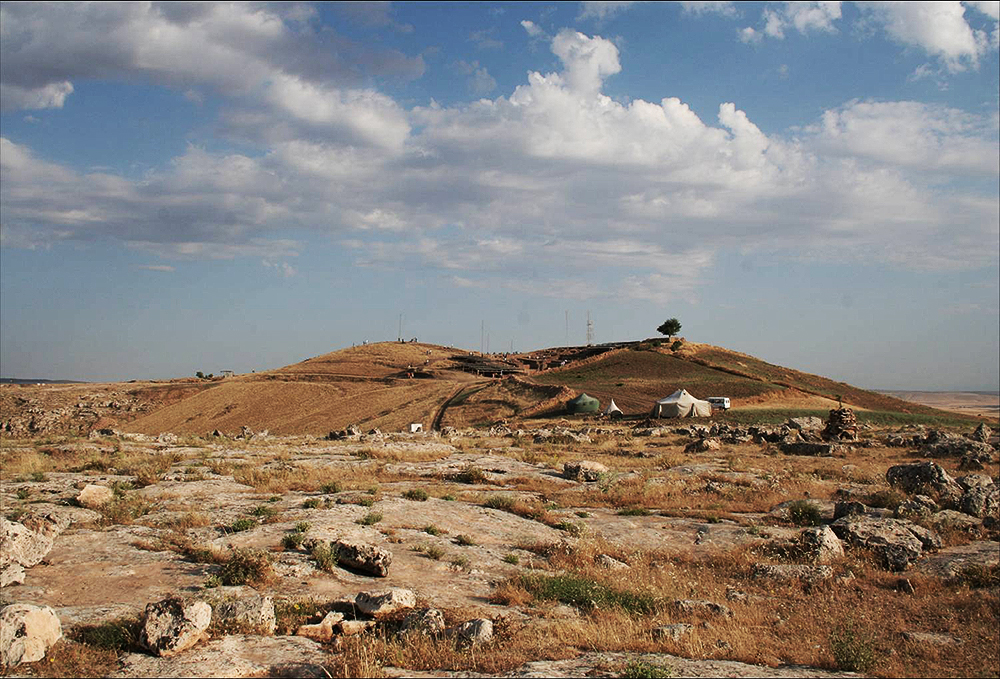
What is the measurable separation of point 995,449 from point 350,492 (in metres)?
32.4

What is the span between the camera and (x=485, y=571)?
12344mm

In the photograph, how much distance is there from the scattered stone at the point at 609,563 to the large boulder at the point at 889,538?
18.4 feet

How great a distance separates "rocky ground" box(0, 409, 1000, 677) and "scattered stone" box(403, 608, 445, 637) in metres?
0.05

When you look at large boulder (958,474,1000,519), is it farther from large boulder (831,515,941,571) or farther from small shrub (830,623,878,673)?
small shrub (830,623,878,673)

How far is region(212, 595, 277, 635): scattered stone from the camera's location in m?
8.30

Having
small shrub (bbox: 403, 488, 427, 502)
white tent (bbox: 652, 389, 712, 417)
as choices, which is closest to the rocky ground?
small shrub (bbox: 403, 488, 427, 502)

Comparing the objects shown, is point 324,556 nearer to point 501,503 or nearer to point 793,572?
point 501,503

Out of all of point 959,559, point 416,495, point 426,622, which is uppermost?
point 426,622

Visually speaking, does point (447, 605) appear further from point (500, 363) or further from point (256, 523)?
point (500, 363)

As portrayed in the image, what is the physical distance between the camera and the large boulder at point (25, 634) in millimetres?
6707

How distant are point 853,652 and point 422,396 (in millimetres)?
68273

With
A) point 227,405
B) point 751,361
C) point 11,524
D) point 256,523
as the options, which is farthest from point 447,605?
point 751,361

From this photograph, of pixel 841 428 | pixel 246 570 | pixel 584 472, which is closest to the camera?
pixel 246 570

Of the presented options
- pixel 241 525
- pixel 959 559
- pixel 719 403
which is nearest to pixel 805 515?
pixel 959 559
